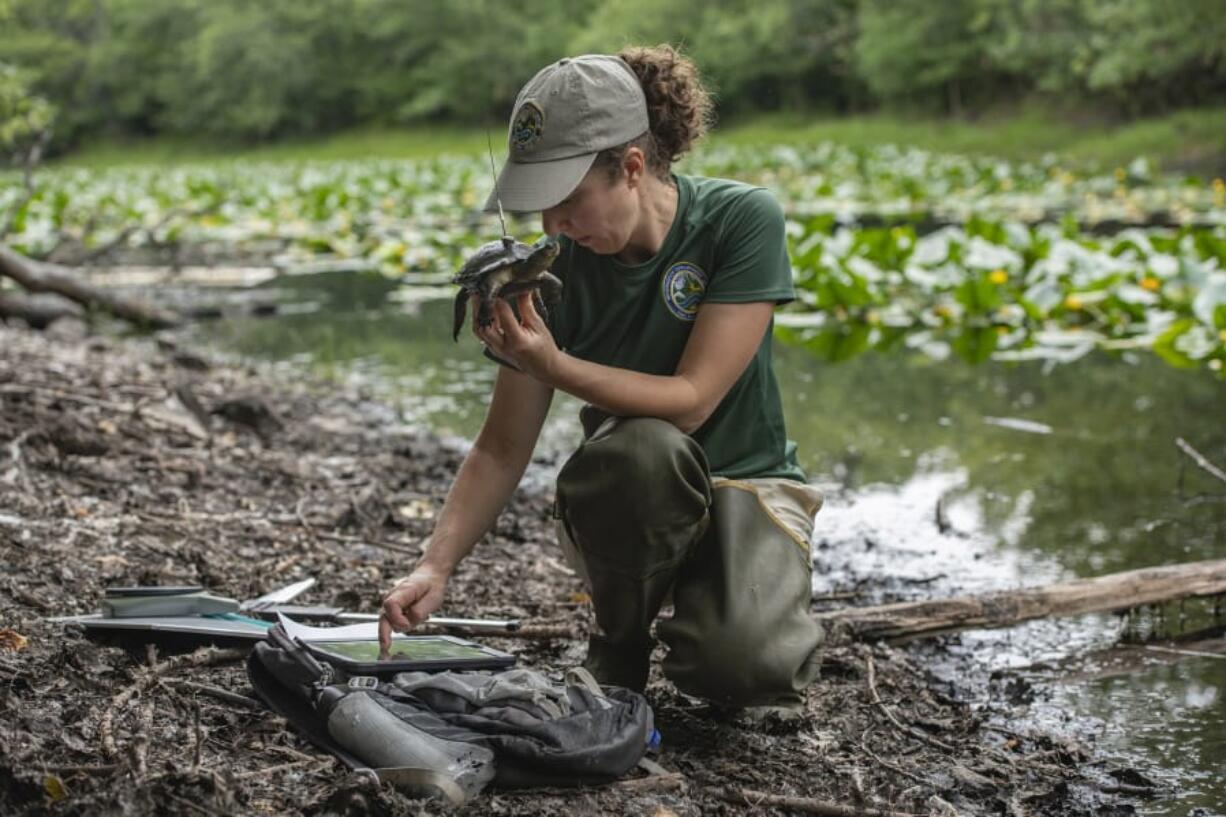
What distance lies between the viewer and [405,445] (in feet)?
14.5

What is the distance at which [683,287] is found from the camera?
2223 mm

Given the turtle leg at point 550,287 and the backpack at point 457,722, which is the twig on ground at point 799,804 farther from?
the turtle leg at point 550,287

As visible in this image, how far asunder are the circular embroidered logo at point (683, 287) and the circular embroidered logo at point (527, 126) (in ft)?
1.11

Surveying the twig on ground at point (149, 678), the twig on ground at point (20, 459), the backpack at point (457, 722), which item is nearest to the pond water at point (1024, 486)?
the backpack at point (457, 722)

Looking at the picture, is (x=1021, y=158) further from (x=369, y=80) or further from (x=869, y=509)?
(x=369, y=80)

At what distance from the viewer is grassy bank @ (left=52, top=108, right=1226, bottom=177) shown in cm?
1872

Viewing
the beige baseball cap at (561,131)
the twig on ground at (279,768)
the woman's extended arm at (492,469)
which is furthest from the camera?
the woman's extended arm at (492,469)

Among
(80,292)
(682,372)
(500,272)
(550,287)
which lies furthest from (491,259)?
(80,292)

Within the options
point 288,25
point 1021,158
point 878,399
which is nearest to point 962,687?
point 878,399

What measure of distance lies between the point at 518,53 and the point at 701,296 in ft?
142

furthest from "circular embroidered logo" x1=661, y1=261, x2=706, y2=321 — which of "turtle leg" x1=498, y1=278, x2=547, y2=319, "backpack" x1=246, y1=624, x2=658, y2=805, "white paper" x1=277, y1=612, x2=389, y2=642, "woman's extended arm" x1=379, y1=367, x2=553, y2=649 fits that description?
"white paper" x1=277, y1=612, x2=389, y2=642

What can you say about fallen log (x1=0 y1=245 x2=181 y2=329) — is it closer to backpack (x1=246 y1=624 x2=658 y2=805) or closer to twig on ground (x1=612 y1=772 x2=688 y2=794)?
backpack (x1=246 y1=624 x2=658 y2=805)

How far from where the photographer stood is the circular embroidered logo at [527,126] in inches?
79.4

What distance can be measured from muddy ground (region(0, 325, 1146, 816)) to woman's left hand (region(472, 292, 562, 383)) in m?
0.60
